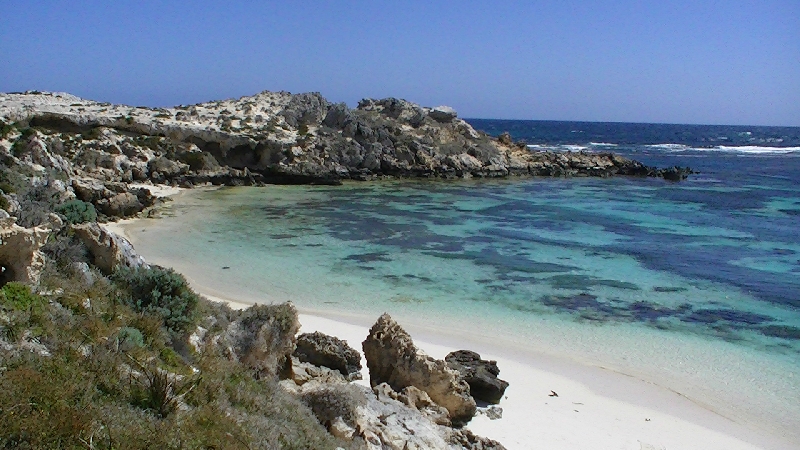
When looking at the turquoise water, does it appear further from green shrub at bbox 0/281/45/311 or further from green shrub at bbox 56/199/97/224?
green shrub at bbox 0/281/45/311

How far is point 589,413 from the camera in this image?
9.98 metres

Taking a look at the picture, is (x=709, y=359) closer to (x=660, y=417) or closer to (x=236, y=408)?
(x=660, y=417)

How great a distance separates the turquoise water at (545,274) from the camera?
12758mm

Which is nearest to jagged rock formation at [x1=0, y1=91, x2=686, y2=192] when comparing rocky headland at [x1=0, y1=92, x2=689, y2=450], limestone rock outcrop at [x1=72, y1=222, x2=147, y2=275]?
limestone rock outcrop at [x1=72, y1=222, x2=147, y2=275]

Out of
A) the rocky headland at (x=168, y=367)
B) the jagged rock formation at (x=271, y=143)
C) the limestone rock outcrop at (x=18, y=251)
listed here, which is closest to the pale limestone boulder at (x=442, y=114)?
the jagged rock formation at (x=271, y=143)

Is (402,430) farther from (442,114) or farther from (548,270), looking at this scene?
(442,114)

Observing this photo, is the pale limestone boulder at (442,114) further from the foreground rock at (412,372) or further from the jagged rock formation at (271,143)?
the foreground rock at (412,372)

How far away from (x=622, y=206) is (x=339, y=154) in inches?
750

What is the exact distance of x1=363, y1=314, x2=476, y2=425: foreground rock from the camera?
A: 887 cm

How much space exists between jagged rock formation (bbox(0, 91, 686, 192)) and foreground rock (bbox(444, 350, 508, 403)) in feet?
64.8

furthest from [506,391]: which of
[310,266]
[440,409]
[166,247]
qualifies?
[166,247]

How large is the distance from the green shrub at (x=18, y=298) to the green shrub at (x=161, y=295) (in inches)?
48.3

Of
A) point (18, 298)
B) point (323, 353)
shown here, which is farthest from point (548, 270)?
point (18, 298)

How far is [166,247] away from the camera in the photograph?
67.1 ft
